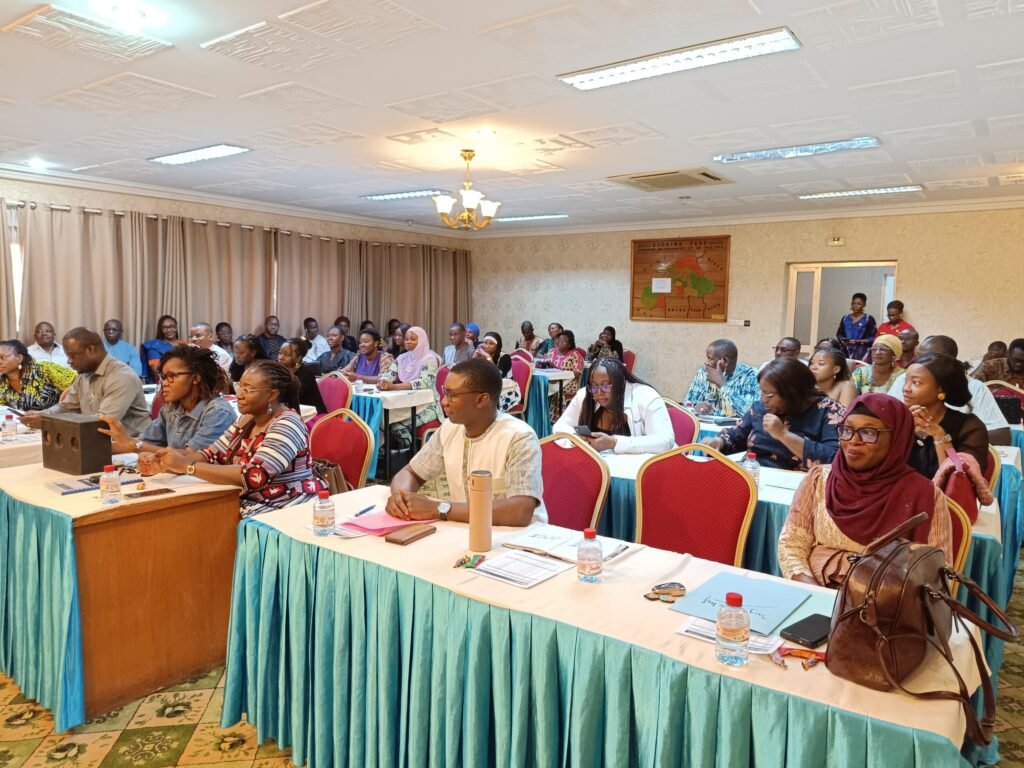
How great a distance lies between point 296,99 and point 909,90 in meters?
3.93

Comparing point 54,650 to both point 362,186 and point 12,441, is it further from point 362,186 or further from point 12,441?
point 362,186

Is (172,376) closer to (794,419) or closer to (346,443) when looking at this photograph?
(346,443)

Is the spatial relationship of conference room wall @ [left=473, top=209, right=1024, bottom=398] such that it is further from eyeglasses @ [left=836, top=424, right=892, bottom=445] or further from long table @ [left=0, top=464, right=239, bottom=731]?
long table @ [left=0, top=464, right=239, bottom=731]

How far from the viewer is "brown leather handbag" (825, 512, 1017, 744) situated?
133 centimetres

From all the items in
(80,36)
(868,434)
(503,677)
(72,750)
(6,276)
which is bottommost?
(72,750)

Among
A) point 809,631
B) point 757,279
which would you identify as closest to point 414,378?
point 757,279

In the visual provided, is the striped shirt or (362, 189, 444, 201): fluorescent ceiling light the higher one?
(362, 189, 444, 201): fluorescent ceiling light

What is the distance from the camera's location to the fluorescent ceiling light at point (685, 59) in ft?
11.4

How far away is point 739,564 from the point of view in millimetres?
2650

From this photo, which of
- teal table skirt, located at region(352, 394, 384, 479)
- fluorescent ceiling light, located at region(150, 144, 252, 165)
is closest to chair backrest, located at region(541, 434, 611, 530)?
teal table skirt, located at region(352, 394, 384, 479)

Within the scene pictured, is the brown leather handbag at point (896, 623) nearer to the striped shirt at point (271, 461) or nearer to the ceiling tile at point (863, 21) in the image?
the striped shirt at point (271, 461)

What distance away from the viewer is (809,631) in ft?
5.15

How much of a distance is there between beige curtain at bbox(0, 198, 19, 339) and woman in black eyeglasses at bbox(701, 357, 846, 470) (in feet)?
25.6

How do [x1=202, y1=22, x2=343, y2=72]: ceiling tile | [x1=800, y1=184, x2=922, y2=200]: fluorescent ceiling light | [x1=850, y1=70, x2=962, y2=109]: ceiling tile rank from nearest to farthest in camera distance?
[x1=202, y1=22, x2=343, y2=72]: ceiling tile → [x1=850, y1=70, x2=962, y2=109]: ceiling tile → [x1=800, y1=184, x2=922, y2=200]: fluorescent ceiling light
